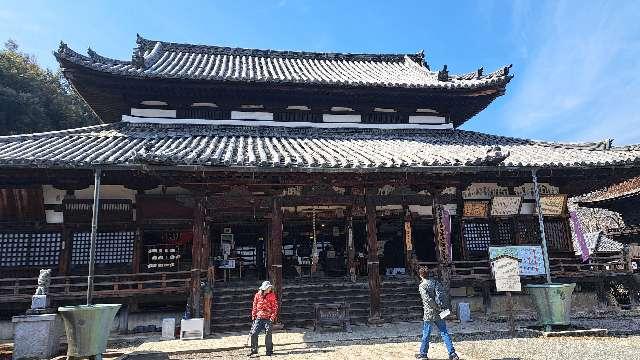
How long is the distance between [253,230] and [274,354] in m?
8.63

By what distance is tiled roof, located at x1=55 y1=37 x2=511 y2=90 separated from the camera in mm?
15219

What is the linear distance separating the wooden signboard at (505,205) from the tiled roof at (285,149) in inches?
66.4

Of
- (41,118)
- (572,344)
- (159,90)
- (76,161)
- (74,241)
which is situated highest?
(41,118)

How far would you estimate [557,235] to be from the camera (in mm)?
15094

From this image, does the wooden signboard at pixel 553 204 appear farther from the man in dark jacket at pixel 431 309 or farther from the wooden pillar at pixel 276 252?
the wooden pillar at pixel 276 252

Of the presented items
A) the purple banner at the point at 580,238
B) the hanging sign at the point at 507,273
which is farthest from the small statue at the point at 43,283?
the purple banner at the point at 580,238

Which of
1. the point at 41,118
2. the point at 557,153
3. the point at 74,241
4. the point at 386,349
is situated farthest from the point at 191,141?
the point at 41,118

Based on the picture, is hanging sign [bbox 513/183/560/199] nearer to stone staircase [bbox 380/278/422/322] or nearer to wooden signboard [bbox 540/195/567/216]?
wooden signboard [bbox 540/195/567/216]

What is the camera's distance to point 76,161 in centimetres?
1030

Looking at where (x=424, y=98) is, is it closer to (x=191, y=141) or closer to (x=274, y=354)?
(x=191, y=141)

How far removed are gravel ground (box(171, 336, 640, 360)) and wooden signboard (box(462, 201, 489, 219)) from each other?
18.7ft

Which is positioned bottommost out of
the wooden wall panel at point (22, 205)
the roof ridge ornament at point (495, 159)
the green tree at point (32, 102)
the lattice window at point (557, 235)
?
the lattice window at point (557, 235)

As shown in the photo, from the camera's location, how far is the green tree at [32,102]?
32.8 meters

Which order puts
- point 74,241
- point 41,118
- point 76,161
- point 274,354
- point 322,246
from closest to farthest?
point 274,354 < point 76,161 < point 74,241 < point 322,246 < point 41,118
